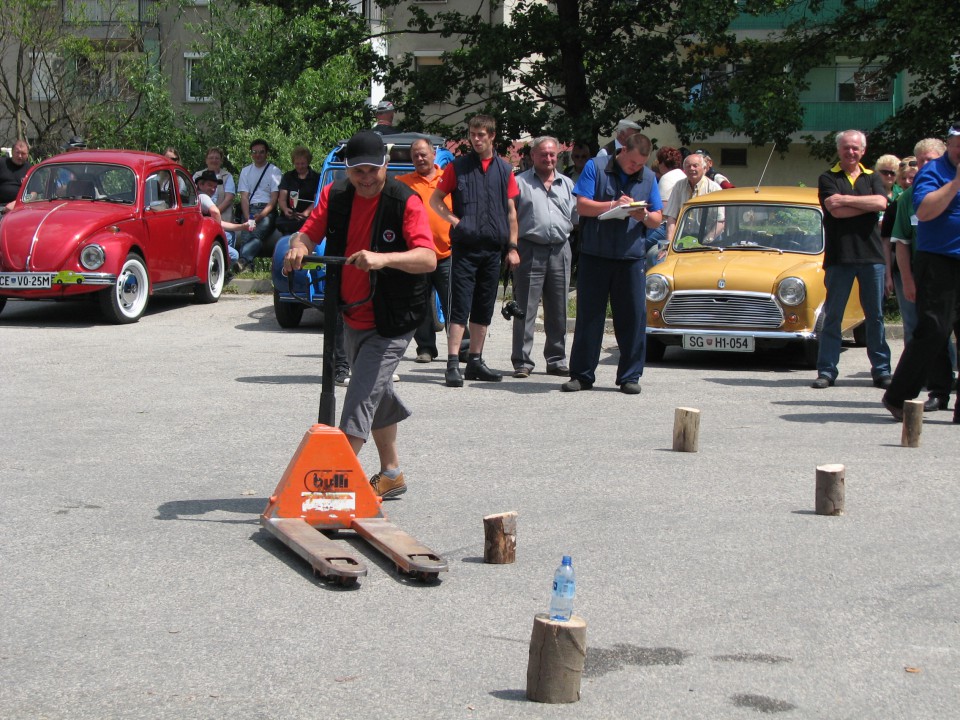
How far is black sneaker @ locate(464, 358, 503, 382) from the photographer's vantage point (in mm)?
12125

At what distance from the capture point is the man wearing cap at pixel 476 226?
1169 centimetres

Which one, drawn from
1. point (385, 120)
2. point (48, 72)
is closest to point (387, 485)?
point (385, 120)

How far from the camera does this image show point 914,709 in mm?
4426

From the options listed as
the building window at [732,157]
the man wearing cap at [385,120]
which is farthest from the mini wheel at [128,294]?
the building window at [732,157]

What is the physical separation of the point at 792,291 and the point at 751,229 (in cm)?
146

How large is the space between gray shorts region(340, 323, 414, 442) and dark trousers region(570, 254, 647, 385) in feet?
15.7

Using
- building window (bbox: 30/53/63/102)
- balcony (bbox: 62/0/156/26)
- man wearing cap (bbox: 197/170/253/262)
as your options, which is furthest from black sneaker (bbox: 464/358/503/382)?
building window (bbox: 30/53/63/102)

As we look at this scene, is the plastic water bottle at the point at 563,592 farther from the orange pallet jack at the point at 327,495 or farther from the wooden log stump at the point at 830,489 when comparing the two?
the wooden log stump at the point at 830,489

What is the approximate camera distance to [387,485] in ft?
24.1

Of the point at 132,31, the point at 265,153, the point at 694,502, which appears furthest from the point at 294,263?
the point at 132,31

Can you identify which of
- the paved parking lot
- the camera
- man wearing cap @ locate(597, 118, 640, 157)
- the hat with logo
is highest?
man wearing cap @ locate(597, 118, 640, 157)

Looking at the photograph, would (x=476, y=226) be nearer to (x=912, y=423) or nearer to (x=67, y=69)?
(x=912, y=423)

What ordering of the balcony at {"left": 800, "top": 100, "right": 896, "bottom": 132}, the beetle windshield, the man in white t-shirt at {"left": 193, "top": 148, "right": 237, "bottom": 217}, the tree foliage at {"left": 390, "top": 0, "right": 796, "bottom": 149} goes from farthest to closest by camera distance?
the balcony at {"left": 800, "top": 100, "right": 896, "bottom": 132}, the tree foliage at {"left": 390, "top": 0, "right": 796, "bottom": 149}, the man in white t-shirt at {"left": 193, "top": 148, "right": 237, "bottom": 217}, the beetle windshield

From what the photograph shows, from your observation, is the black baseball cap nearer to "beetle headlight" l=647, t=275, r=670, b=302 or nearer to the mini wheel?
"beetle headlight" l=647, t=275, r=670, b=302
